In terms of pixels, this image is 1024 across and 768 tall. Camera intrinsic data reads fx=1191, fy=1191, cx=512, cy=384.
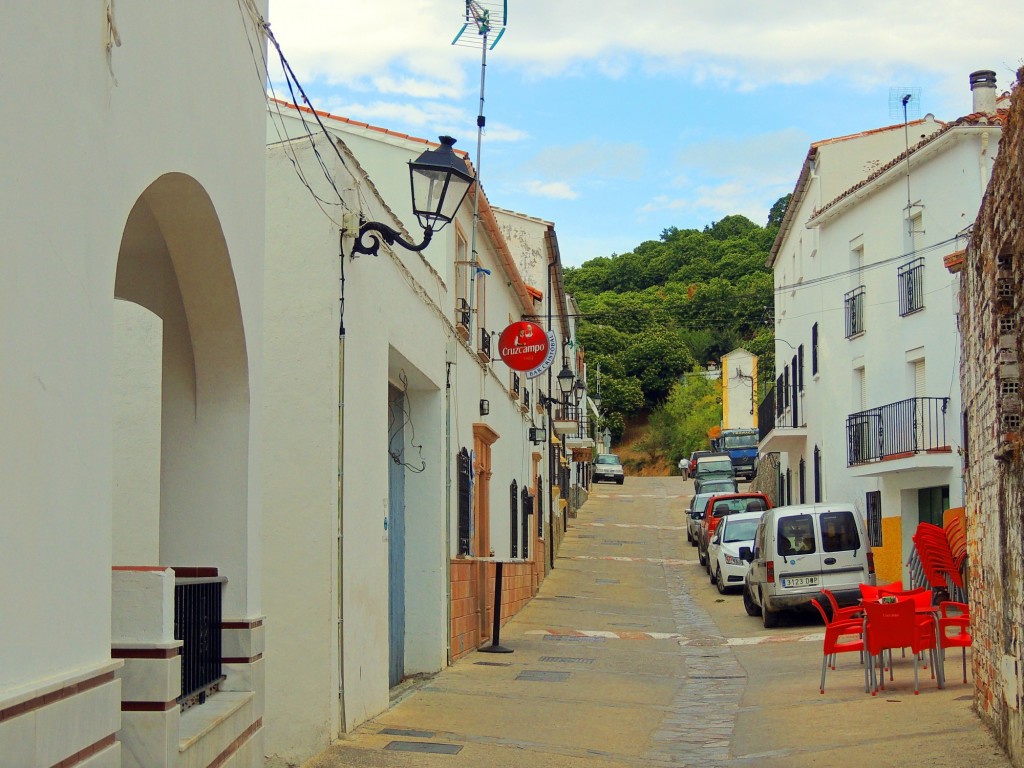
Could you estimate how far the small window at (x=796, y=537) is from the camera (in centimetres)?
1861

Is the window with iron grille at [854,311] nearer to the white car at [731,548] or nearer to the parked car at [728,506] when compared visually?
the parked car at [728,506]

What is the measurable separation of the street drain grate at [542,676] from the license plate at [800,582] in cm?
590

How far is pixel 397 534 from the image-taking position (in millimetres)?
12773

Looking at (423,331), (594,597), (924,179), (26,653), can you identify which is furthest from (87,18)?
(924,179)

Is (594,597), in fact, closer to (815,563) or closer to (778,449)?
(815,563)

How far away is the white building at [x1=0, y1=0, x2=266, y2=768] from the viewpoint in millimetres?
3568

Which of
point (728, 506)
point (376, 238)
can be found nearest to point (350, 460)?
point (376, 238)

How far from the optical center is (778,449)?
36188 millimetres

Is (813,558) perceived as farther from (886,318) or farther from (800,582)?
(886,318)

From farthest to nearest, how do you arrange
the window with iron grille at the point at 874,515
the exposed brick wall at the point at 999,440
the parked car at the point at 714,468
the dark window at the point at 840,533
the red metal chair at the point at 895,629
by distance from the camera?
1. the parked car at the point at 714,468
2. the window with iron grille at the point at 874,515
3. the dark window at the point at 840,533
4. the red metal chair at the point at 895,629
5. the exposed brick wall at the point at 999,440

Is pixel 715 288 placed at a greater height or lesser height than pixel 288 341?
greater

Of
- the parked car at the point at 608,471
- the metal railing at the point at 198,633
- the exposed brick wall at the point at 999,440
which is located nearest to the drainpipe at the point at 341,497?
the metal railing at the point at 198,633

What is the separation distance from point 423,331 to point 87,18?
8.57 meters

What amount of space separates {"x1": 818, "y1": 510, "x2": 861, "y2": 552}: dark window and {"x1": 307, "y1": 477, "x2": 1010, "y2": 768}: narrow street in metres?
1.33
